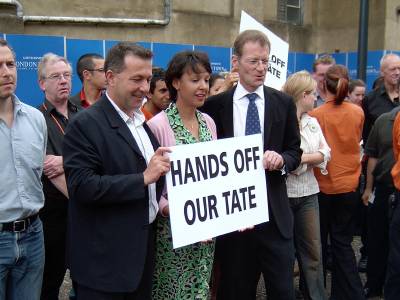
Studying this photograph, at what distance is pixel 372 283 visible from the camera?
15.8 feet

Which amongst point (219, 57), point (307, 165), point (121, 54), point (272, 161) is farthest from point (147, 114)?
point (219, 57)

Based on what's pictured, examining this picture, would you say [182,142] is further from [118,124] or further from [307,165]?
[307,165]

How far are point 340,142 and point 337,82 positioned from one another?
485 millimetres

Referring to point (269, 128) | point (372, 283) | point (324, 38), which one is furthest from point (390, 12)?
point (269, 128)

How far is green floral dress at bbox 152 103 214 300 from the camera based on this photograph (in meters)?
2.81

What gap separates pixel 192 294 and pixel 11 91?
1398mm

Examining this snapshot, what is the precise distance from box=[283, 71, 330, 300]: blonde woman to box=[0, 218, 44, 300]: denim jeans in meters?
2.00

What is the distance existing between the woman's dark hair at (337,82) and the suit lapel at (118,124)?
7.43 feet

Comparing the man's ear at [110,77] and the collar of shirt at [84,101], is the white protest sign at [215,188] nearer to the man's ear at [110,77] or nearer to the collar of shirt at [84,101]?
the man's ear at [110,77]

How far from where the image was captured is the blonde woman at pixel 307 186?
4.05m

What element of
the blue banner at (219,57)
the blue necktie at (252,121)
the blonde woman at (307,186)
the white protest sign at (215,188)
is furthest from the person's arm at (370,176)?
the blue banner at (219,57)

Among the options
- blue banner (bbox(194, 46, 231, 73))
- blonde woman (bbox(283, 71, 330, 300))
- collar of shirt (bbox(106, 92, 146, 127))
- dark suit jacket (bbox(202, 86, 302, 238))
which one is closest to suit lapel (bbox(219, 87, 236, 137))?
dark suit jacket (bbox(202, 86, 302, 238))

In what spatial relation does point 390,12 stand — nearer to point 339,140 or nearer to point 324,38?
point 324,38

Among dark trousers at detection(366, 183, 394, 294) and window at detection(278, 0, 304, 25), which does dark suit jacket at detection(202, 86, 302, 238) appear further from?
window at detection(278, 0, 304, 25)
